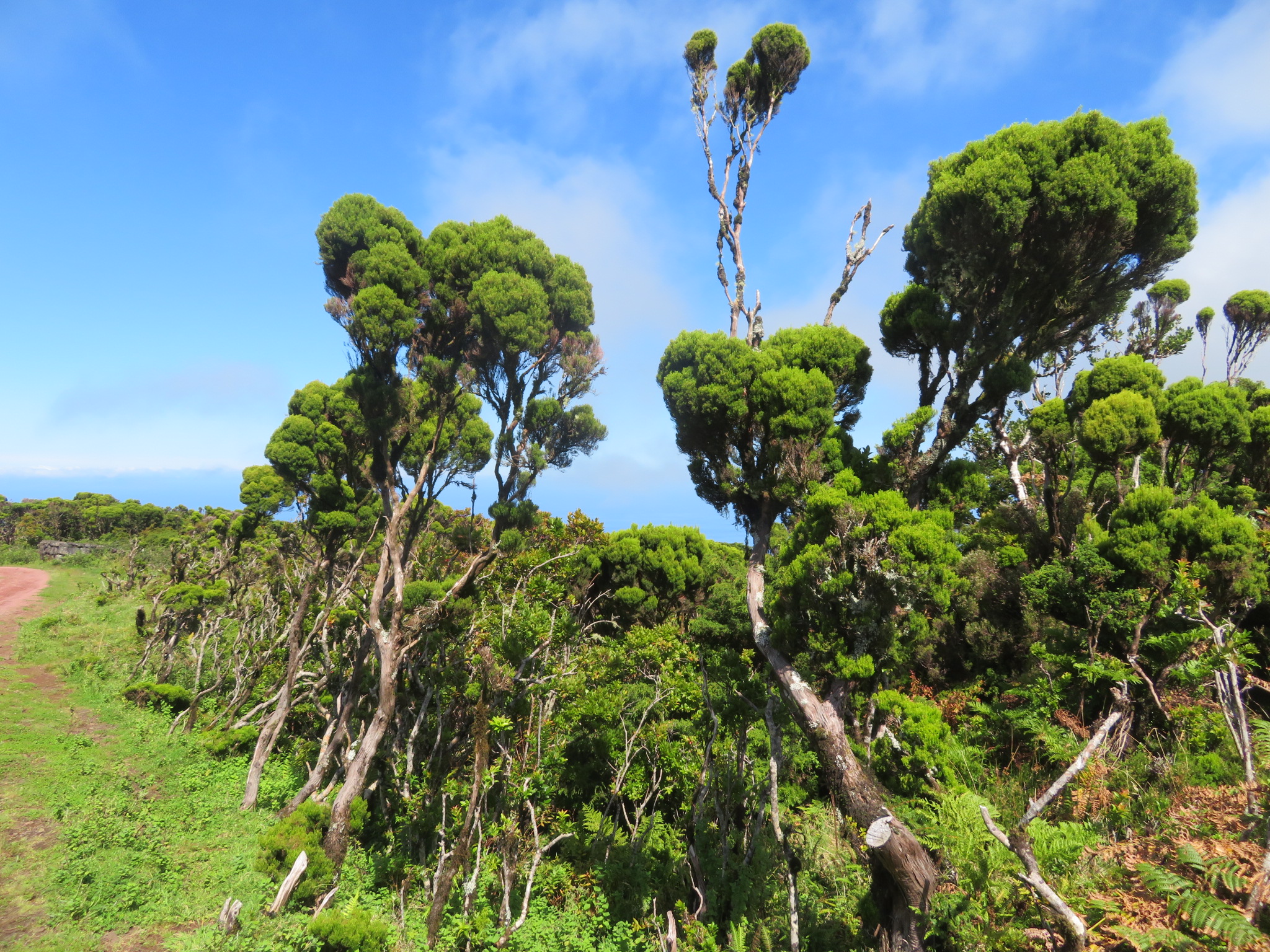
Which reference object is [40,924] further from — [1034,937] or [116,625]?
[116,625]

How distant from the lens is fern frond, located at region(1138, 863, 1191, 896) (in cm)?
444

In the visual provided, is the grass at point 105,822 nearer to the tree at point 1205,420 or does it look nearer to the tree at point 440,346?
the tree at point 440,346

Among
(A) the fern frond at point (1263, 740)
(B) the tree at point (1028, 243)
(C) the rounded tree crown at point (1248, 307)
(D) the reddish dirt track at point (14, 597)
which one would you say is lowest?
(D) the reddish dirt track at point (14, 597)

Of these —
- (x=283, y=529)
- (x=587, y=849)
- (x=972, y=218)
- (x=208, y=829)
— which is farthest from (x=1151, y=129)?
(x=283, y=529)

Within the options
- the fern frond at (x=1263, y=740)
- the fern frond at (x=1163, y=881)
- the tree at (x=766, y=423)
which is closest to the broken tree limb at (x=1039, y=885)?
the fern frond at (x=1163, y=881)

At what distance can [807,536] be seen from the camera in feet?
23.5

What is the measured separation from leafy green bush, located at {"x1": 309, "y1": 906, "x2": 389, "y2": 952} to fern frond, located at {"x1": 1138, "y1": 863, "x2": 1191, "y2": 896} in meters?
7.74

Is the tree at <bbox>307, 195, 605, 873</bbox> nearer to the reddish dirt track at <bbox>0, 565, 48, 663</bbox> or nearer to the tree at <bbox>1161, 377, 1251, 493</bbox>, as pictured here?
the tree at <bbox>1161, 377, 1251, 493</bbox>

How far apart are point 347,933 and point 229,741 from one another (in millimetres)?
9044

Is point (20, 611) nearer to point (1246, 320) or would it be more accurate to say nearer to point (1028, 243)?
point (1028, 243)

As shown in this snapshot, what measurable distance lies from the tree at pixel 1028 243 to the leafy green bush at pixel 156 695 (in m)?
17.9

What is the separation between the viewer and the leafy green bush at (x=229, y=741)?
13164 millimetres

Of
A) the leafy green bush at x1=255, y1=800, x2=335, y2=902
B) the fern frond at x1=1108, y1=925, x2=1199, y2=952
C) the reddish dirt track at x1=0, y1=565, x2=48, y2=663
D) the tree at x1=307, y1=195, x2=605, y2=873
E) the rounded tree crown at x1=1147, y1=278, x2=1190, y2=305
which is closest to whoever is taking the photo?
the fern frond at x1=1108, y1=925, x2=1199, y2=952

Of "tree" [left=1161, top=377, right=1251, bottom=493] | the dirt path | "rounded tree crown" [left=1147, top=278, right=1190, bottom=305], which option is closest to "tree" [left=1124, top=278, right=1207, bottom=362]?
"rounded tree crown" [left=1147, top=278, right=1190, bottom=305]
